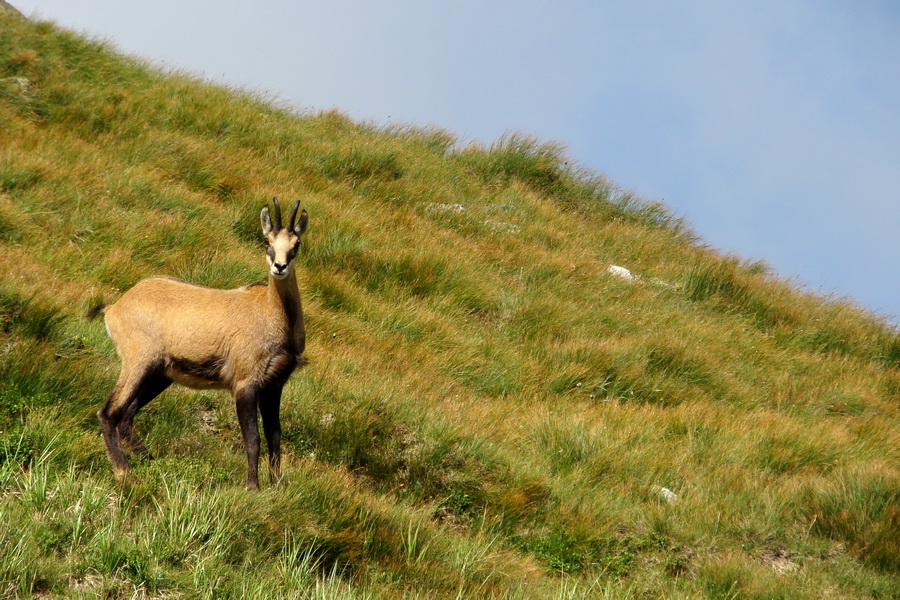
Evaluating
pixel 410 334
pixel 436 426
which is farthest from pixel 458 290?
pixel 436 426

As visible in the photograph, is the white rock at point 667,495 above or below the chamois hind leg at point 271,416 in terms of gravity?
above

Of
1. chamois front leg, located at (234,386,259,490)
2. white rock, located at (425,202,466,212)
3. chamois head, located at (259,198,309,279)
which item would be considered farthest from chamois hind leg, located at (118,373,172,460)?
white rock, located at (425,202,466,212)

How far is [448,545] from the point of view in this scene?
5754 mm

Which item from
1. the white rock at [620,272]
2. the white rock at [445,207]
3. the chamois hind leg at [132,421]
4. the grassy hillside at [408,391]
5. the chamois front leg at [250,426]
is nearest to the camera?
the grassy hillside at [408,391]

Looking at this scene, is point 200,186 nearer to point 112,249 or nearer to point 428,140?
point 112,249

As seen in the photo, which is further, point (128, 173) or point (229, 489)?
point (128, 173)

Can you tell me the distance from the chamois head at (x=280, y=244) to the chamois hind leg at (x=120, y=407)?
43.0 inches

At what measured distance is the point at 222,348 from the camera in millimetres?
5621

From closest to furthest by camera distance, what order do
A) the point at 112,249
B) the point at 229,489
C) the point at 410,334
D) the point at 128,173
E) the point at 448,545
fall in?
the point at 229,489
the point at 448,545
the point at 112,249
the point at 410,334
the point at 128,173

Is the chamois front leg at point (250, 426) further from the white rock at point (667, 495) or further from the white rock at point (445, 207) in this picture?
the white rock at point (445, 207)

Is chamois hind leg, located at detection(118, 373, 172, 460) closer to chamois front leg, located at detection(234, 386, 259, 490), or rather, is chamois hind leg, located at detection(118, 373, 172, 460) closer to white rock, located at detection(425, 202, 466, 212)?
chamois front leg, located at detection(234, 386, 259, 490)

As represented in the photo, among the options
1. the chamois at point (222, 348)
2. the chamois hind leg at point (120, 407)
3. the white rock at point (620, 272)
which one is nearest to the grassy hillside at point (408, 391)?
the chamois hind leg at point (120, 407)

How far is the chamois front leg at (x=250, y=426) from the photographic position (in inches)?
215

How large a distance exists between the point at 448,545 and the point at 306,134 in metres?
9.15
